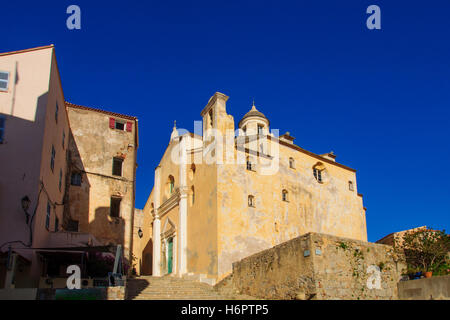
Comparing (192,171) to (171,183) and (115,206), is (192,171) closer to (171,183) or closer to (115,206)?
(171,183)

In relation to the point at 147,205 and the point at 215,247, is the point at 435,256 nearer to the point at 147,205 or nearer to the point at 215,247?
the point at 215,247

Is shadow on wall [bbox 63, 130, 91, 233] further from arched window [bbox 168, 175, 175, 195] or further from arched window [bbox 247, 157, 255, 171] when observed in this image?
arched window [bbox 247, 157, 255, 171]

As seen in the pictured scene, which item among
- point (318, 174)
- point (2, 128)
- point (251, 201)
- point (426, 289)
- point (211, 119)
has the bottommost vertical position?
point (426, 289)

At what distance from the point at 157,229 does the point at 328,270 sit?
19.6 m

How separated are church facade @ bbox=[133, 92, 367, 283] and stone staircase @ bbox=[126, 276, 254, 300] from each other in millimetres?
1390

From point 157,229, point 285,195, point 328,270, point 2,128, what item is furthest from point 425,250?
point 157,229

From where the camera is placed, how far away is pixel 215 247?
23.5m

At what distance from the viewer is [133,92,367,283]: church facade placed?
24.4 meters

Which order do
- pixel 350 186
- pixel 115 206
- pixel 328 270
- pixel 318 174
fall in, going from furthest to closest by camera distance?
pixel 350 186 < pixel 318 174 < pixel 115 206 < pixel 328 270

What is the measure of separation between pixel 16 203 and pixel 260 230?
1375cm

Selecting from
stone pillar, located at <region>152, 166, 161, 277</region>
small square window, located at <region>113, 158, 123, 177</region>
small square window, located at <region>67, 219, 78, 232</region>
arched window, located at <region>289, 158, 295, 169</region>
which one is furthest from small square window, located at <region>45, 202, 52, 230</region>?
arched window, located at <region>289, 158, 295, 169</region>

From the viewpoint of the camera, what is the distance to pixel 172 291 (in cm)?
2047

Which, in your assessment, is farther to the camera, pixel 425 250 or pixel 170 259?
pixel 170 259
